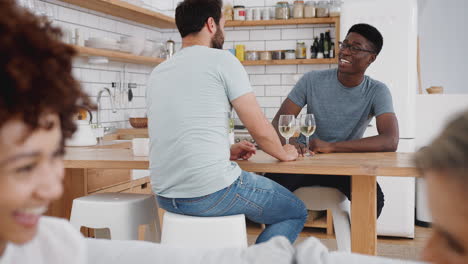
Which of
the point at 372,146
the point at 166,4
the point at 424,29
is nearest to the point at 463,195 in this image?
the point at 372,146

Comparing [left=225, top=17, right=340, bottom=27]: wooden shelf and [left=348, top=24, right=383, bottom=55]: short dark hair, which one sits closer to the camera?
[left=348, top=24, right=383, bottom=55]: short dark hair

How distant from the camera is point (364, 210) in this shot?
7.43ft

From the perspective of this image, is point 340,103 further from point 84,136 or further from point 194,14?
point 84,136

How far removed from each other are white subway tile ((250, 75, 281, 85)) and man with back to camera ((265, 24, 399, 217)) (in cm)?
253

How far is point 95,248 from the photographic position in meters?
1.24

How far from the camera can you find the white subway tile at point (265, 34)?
5.52 metres

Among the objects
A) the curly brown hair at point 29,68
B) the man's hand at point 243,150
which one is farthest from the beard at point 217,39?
the curly brown hair at point 29,68

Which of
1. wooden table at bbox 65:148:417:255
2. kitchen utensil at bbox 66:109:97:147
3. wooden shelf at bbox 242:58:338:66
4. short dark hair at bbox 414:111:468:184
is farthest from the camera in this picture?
wooden shelf at bbox 242:58:338:66

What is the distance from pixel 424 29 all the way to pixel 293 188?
5082 millimetres

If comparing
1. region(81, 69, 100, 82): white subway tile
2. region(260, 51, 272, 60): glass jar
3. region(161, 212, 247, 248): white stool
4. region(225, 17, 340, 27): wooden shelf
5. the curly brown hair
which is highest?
region(225, 17, 340, 27): wooden shelf

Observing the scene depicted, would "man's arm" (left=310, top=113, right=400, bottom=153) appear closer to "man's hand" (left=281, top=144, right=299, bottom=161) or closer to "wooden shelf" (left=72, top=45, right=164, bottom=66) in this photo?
"man's hand" (left=281, top=144, right=299, bottom=161)

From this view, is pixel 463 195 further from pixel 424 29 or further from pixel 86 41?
pixel 424 29

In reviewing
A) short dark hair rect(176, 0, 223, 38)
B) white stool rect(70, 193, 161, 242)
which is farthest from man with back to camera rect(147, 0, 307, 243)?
white stool rect(70, 193, 161, 242)

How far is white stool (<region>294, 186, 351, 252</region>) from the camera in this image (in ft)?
8.66
